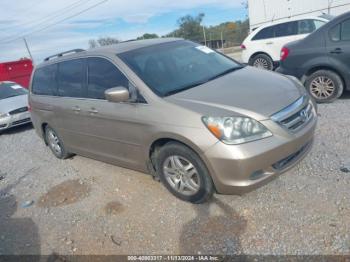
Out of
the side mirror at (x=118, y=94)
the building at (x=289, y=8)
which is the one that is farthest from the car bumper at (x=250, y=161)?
the building at (x=289, y=8)

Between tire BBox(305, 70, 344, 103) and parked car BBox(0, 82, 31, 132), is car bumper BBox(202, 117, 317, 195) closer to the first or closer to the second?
tire BBox(305, 70, 344, 103)

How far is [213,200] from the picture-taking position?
3377mm

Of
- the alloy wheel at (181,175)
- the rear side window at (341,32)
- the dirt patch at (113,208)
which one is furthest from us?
the rear side window at (341,32)

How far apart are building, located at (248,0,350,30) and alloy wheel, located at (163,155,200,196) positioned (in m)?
20.6

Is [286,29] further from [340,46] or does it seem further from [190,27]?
[190,27]

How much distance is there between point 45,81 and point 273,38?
278 inches

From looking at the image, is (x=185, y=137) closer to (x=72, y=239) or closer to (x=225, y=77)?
(x=225, y=77)

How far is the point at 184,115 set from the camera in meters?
3.00

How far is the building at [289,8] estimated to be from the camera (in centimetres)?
2108

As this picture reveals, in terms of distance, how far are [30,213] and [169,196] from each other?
1.85 meters

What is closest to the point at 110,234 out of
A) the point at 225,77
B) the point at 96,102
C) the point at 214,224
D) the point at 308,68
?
the point at 214,224

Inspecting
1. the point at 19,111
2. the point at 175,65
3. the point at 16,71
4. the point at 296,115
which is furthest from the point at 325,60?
the point at 16,71

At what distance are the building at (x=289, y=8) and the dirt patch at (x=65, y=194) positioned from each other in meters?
20.6

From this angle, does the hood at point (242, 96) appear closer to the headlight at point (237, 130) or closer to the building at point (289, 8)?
the headlight at point (237, 130)
